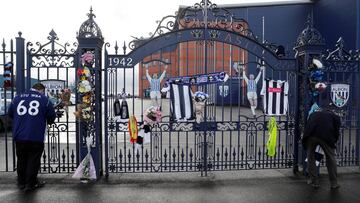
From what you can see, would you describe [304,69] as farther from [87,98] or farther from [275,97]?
[87,98]

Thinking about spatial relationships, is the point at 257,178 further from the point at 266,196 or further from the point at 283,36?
the point at 283,36


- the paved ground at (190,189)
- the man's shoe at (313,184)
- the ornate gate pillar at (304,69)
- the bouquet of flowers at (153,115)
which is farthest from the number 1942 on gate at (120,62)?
the man's shoe at (313,184)

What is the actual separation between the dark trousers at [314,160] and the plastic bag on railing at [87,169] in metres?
4.24

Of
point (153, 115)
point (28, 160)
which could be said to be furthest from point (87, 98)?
point (28, 160)

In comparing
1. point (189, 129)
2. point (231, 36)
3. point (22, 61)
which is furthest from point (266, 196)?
point (22, 61)

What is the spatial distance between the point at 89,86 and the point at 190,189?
111 inches

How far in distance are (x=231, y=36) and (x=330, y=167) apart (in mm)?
3270

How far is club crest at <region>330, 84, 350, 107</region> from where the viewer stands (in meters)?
7.87

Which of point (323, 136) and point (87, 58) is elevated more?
point (87, 58)

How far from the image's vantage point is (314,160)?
685 cm

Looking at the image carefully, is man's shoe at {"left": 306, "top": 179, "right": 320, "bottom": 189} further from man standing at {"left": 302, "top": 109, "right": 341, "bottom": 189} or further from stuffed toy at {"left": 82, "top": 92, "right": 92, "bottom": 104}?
stuffed toy at {"left": 82, "top": 92, "right": 92, "bottom": 104}

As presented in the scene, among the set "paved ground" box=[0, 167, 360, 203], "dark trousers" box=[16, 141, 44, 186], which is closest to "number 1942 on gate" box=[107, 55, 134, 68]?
"dark trousers" box=[16, 141, 44, 186]

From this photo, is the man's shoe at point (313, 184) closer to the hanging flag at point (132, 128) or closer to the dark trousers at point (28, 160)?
the hanging flag at point (132, 128)

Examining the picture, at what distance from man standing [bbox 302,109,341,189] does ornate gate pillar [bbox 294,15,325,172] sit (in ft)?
3.05
